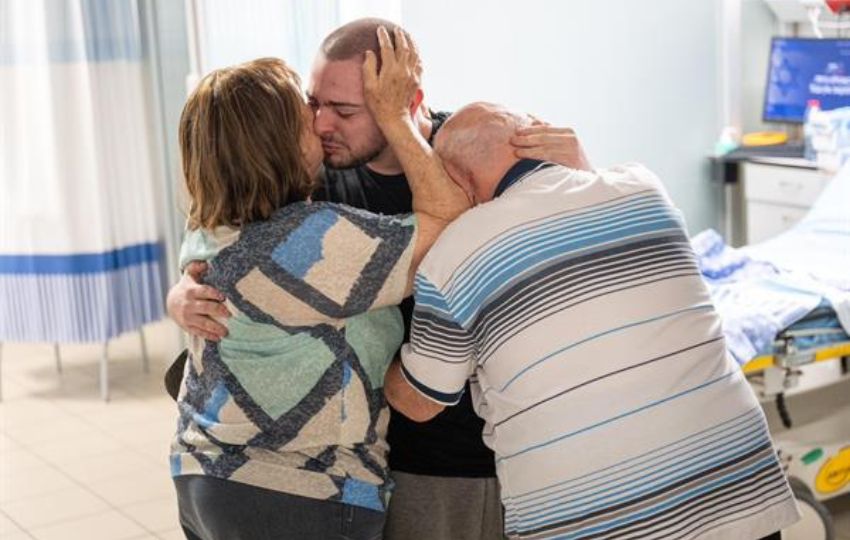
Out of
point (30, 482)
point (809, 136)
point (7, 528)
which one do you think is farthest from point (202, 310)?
point (809, 136)

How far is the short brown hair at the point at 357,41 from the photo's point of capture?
203 centimetres

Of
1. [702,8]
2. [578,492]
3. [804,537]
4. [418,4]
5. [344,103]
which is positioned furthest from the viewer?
[702,8]

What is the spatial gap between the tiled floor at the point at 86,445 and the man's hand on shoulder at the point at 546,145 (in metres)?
2.28

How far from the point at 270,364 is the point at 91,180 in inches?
130

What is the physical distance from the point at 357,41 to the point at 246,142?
12.6 inches

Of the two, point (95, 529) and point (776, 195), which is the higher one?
point (776, 195)

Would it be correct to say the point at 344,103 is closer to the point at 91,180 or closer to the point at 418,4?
the point at 418,4

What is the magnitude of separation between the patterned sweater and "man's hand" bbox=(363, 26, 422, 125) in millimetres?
198

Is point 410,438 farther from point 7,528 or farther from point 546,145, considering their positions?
point 7,528

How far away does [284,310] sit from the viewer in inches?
71.4

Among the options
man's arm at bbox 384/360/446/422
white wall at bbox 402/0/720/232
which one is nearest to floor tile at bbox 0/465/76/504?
white wall at bbox 402/0/720/232

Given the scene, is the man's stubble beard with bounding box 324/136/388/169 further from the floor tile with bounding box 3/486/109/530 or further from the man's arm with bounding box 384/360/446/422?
the floor tile with bounding box 3/486/109/530

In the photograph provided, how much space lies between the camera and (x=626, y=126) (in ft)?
16.7

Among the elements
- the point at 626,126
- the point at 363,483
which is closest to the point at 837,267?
the point at 626,126
